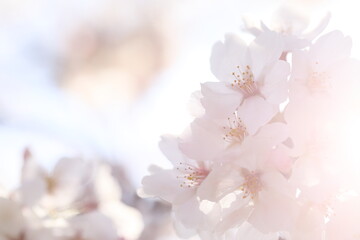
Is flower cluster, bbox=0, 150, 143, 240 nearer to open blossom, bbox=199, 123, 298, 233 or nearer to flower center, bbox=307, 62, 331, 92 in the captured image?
open blossom, bbox=199, 123, 298, 233

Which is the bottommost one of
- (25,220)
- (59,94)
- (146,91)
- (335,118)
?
(146,91)

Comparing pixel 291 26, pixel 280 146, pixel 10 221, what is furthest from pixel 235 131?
pixel 10 221

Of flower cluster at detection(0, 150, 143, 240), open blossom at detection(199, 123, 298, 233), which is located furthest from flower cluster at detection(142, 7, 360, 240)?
flower cluster at detection(0, 150, 143, 240)

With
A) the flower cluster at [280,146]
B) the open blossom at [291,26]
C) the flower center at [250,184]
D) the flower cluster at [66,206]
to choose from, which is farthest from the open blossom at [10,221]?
the open blossom at [291,26]

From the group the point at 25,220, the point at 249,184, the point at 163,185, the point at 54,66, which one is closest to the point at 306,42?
the point at 249,184

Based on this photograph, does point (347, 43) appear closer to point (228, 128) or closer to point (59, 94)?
point (228, 128)

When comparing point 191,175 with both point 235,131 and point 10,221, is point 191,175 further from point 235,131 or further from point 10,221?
point 10,221

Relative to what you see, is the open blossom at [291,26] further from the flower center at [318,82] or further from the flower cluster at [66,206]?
the flower cluster at [66,206]
